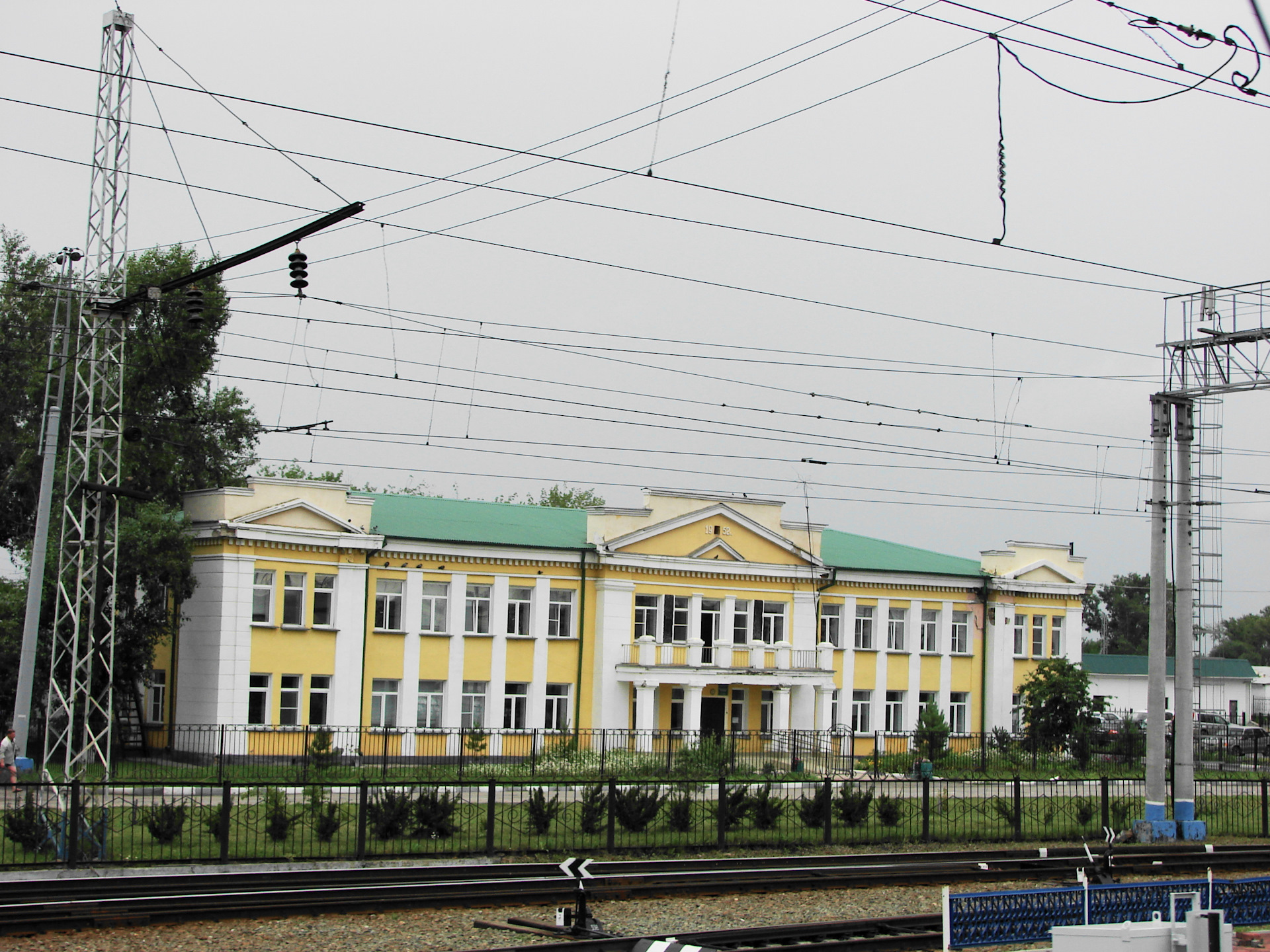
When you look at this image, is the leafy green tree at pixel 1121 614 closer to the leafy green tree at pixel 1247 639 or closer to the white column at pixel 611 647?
the leafy green tree at pixel 1247 639

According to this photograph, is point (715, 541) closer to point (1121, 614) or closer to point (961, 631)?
point (961, 631)

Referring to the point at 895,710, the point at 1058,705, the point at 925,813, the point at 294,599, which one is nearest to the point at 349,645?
the point at 294,599

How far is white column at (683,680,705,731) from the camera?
142 feet

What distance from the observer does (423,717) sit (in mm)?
41000

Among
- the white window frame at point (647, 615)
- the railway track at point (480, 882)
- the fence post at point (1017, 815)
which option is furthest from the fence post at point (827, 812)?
the white window frame at point (647, 615)

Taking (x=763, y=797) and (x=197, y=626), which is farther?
(x=197, y=626)

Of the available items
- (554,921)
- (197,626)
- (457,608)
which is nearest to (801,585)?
(457,608)

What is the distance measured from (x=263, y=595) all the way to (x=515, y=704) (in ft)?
28.6

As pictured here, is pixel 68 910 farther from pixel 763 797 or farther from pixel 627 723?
pixel 627 723

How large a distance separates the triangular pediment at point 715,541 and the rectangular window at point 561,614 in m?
2.14

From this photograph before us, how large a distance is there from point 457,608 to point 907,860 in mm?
21727

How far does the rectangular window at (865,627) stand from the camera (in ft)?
161

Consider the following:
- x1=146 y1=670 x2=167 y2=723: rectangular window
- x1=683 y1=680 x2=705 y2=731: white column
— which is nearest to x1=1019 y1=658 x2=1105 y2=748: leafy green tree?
x1=683 y1=680 x2=705 y2=731: white column

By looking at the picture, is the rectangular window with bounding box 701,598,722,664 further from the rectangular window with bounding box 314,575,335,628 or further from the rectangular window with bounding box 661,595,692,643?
the rectangular window with bounding box 314,575,335,628
